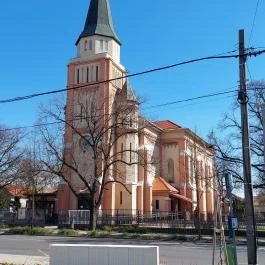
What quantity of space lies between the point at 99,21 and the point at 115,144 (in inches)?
645

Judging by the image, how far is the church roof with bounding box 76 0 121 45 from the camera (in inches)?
2269

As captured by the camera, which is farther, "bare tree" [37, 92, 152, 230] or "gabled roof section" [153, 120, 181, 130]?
"gabled roof section" [153, 120, 181, 130]

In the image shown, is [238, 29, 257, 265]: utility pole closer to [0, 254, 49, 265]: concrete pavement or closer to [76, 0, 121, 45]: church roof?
[0, 254, 49, 265]: concrete pavement

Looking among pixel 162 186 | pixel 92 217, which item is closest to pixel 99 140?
pixel 92 217

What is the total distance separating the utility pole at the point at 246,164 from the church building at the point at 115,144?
1135 inches

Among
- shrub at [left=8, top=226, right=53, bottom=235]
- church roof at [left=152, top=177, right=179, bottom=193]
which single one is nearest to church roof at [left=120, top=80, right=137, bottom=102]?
church roof at [left=152, top=177, right=179, bottom=193]

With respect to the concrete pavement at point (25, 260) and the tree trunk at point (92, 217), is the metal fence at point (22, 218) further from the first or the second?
the concrete pavement at point (25, 260)

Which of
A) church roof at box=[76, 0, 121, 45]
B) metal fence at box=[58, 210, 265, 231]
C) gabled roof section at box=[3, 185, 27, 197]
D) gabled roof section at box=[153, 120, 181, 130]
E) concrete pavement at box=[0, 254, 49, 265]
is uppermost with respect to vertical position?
church roof at box=[76, 0, 121, 45]

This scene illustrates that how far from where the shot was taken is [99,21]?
5834 cm

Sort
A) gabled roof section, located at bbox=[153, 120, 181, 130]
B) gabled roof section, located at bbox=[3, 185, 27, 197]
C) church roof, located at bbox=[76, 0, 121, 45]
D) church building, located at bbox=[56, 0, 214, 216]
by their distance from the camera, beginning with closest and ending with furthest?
church building, located at bbox=[56, 0, 214, 216] < church roof, located at bbox=[76, 0, 121, 45] < gabled roof section, located at bbox=[3, 185, 27, 197] < gabled roof section, located at bbox=[153, 120, 181, 130]

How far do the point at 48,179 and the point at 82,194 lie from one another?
4.24m

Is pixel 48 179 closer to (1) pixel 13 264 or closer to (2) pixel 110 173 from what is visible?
(2) pixel 110 173

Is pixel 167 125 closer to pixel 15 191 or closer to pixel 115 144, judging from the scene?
pixel 115 144

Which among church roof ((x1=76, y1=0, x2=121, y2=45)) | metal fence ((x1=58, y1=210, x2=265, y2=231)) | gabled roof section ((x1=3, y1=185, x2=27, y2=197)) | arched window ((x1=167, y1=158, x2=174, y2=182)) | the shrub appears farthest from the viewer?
arched window ((x1=167, y1=158, x2=174, y2=182))
